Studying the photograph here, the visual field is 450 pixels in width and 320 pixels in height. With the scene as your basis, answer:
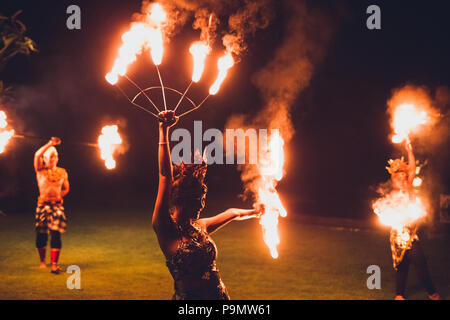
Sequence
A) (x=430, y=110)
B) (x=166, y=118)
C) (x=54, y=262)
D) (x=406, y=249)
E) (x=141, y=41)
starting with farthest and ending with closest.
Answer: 1. (x=430, y=110)
2. (x=54, y=262)
3. (x=406, y=249)
4. (x=141, y=41)
5. (x=166, y=118)

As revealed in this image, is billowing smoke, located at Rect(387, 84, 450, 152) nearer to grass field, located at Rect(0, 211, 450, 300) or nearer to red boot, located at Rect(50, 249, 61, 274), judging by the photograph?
grass field, located at Rect(0, 211, 450, 300)

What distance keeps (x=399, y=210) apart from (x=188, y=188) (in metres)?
4.48

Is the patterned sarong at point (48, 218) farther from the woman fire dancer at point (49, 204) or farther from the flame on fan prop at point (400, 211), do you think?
the flame on fan prop at point (400, 211)

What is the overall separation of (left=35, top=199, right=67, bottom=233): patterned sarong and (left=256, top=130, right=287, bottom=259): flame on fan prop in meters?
3.80

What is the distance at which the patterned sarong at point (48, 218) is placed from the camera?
27.1 ft

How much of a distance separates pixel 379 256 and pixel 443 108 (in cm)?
451

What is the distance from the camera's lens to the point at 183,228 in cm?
321

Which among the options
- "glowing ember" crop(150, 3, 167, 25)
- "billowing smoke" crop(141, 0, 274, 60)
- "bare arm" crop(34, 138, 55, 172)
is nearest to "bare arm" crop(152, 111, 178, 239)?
"billowing smoke" crop(141, 0, 274, 60)

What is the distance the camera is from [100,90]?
1922cm

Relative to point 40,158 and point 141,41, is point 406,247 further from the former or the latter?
point 40,158

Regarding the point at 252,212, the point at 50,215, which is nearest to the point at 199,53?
the point at 252,212

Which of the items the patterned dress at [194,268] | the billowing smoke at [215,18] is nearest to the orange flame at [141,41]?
the billowing smoke at [215,18]

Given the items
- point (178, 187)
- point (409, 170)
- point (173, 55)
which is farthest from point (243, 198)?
point (178, 187)

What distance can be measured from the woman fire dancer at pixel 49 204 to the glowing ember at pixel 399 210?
16.1ft
